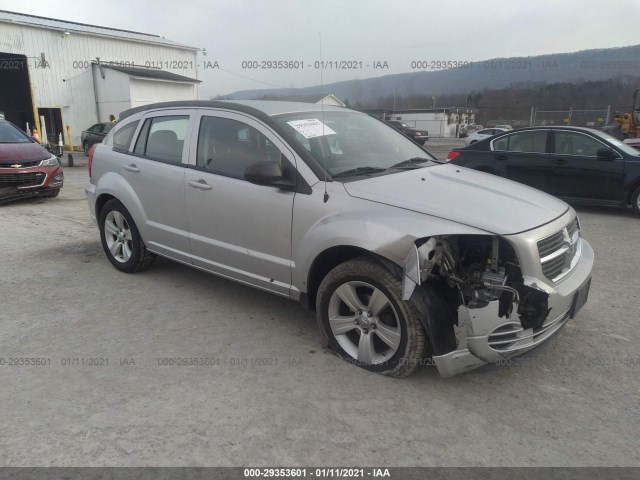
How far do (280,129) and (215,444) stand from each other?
2.17 meters

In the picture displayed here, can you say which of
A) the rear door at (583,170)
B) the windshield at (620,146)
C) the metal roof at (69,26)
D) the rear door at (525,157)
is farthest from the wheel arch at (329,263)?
the metal roof at (69,26)

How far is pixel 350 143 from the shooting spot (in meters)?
3.70

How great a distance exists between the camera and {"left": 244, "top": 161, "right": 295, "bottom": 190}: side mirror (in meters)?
3.16

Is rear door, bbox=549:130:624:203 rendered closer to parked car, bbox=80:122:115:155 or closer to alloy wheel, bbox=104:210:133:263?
alloy wheel, bbox=104:210:133:263

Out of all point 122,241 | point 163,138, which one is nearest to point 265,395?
point 163,138

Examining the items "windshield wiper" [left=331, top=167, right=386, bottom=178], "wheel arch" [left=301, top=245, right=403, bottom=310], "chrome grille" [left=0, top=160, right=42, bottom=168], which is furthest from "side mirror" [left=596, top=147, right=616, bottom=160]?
"chrome grille" [left=0, top=160, right=42, bottom=168]

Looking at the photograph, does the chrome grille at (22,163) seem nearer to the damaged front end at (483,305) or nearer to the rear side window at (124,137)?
the rear side window at (124,137)

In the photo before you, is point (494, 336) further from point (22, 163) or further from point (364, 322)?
point (22, 163)

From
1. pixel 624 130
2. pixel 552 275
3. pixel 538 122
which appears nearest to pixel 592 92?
pixel 538 122

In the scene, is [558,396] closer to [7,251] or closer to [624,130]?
[7,251]

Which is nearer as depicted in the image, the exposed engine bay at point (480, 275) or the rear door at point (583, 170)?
the exposed engine bay at point (480, 275)

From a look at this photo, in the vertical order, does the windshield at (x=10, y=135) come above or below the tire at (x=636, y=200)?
above

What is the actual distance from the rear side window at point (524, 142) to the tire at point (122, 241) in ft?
21.3

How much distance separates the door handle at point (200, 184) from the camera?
149 inches
